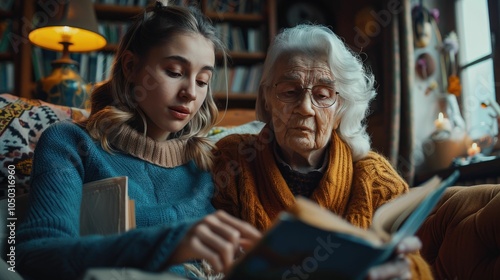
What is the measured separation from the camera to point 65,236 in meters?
0.97

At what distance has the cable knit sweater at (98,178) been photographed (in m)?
0.79

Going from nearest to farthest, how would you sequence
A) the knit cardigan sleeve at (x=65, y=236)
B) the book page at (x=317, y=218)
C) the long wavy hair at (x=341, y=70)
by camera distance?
the book page at (x=317, y=218) → the knit cardigan sleeve at (x=65, y=236) → the long wavy hair at (x=341, y=70)

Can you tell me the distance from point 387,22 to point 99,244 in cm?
268

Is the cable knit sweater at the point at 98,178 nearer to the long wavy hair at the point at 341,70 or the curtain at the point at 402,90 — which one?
the long wavy hair at the point at 341,70

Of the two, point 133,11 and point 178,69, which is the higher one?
point 133,11

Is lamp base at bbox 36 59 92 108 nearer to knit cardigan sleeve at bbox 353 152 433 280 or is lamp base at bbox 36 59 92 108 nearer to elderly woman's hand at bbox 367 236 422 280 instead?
knit cardigan sleeve at bbox 353 152 433 280

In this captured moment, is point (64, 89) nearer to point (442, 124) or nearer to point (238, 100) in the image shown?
point (238, 100)

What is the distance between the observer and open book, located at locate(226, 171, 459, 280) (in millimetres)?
655

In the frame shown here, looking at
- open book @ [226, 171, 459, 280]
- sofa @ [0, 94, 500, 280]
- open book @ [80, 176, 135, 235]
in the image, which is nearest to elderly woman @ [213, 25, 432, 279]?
sofa @ [0, 94, 500, 280]

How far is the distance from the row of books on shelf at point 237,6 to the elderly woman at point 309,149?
2418mm

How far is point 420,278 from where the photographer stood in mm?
1022

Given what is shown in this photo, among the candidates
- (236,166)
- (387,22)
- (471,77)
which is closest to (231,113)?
(236,166)

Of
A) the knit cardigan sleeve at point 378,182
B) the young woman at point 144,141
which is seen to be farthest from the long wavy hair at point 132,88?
the knit cardigan sleeve at point 378,182

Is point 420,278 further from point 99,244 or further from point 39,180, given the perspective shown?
point 39,180
